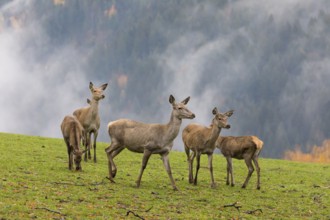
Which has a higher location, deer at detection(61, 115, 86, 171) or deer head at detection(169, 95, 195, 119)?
deer head at detection(169, 95, 195, 119)

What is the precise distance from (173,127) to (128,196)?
2973 millimetres

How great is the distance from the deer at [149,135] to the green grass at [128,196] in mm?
1145

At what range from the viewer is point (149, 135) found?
15.1 m

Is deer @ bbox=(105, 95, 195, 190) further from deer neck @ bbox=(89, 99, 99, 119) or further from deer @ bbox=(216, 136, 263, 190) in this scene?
deer neck @ bbox=(89, 99, 99, 119)

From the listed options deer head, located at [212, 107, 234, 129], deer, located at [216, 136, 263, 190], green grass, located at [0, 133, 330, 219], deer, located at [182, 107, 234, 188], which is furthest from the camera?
deer, located at [216, 136, 263, 190]

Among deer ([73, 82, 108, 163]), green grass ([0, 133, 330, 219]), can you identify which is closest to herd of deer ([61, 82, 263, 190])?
green grass ([0, 133, 330, 219])

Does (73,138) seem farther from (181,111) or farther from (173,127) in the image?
(181,111)

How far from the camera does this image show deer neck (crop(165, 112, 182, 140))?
1500 cm

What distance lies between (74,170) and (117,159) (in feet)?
25.3

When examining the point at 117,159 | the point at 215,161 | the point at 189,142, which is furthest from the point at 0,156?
the point at 215,161

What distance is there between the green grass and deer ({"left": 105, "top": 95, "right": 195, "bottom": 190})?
3.76 ft

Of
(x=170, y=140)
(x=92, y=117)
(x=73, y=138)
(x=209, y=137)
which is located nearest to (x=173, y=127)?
(x=170, y=140)

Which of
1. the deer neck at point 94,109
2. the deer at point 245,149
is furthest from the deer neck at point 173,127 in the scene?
the deer neck at point 94,109

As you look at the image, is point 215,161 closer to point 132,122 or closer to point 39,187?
point 132,122
